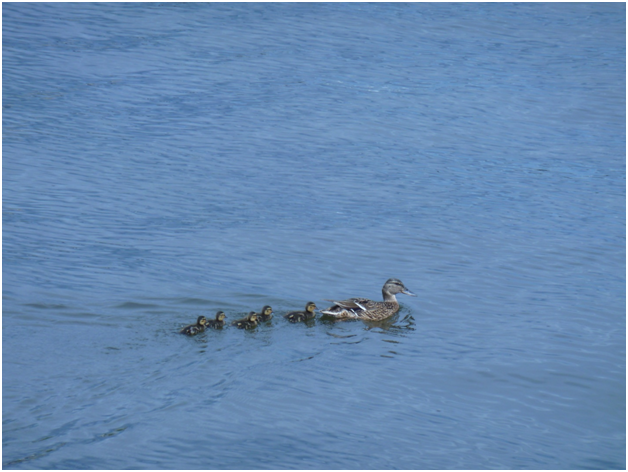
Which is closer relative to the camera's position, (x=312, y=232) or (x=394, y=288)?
(x=394, y=288)

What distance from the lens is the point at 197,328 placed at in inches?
335

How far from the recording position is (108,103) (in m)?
16.6

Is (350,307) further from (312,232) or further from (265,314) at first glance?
(312,232)

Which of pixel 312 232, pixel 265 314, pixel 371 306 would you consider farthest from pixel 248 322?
pixel 312 232

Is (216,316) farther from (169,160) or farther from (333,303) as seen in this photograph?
(169,160)

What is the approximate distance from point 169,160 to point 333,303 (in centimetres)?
565

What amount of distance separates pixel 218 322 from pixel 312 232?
11.3 feet

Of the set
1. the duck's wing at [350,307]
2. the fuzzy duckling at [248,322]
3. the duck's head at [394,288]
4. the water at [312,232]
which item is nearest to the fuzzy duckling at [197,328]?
the water at [312,232]

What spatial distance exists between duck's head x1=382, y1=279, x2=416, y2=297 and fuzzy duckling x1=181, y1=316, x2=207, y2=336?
7.87 ft

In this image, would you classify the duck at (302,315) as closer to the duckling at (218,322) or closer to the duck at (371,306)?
the duck at (371,306)

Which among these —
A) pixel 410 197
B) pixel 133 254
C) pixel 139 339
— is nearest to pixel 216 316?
pixel 139 339

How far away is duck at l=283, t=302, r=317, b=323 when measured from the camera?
9.13 meters

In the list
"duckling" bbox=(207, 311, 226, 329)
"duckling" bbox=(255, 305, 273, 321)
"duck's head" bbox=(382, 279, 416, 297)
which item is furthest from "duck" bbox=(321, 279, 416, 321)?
"duckling" bbox=(207, 311, 226, 329)

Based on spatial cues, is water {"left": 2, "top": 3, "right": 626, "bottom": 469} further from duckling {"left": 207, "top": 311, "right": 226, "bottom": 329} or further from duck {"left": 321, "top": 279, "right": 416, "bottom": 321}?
duckling {"left": 207, "top": 311, "right": 226, "bottom": 329}
